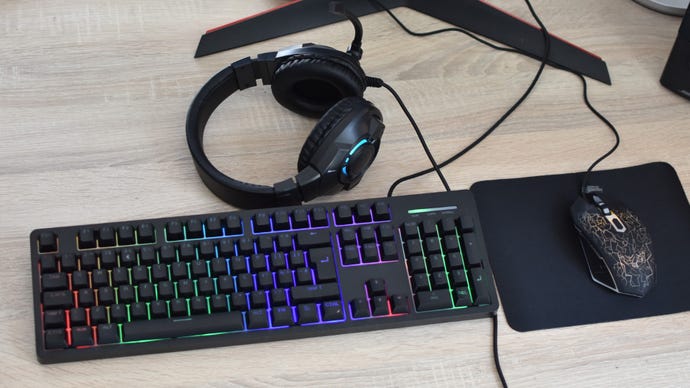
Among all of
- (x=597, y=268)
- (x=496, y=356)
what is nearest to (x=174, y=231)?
(x=496, y=356)

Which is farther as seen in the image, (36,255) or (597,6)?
(597,6)

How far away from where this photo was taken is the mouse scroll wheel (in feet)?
2.46

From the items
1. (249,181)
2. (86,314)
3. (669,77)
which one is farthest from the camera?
(669,77)

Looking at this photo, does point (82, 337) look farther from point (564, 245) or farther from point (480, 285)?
point (564, 245)

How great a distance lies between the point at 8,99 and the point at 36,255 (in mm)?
226

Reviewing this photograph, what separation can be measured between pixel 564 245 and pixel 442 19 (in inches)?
13.3

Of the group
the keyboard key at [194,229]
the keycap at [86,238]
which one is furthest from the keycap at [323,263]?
the keycap at [86,238]

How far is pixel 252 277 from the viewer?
70cm

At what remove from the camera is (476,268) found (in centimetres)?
72

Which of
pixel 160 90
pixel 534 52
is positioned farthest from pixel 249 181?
pixel 534 52

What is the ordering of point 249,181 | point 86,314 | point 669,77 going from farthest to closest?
point 669,77
point 249,181
point 86,314

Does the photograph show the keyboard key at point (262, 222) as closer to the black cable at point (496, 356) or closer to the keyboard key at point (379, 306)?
the keyboard key at point (379, 306)

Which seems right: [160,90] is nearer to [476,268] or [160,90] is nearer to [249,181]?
[249,181]

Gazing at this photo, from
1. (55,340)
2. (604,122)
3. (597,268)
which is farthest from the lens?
(604,122)
